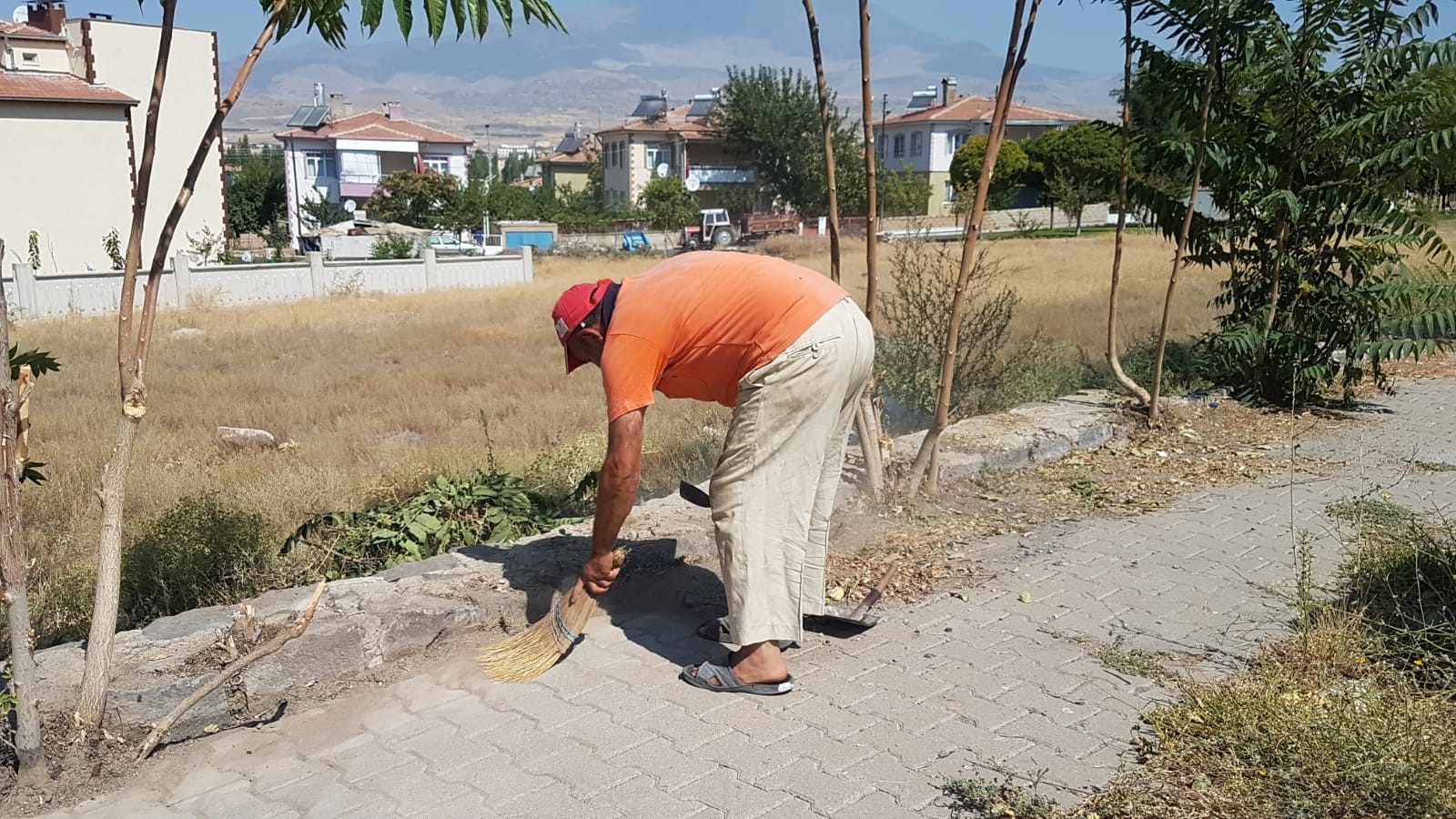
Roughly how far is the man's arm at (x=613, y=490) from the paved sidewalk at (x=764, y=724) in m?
0.44

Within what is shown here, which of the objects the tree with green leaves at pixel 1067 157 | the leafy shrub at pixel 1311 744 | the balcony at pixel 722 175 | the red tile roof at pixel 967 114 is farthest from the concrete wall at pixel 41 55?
the red tile roof at pixel 967 114

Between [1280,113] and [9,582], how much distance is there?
8209 millimetres

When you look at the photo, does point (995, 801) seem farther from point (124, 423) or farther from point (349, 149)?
point (349, 149)

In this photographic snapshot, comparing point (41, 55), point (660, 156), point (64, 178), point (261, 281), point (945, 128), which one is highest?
point (945, 128)

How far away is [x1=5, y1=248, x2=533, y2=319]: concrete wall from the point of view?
23.0m

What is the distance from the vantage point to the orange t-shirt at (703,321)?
357 centimetres

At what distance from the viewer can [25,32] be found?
131 ft

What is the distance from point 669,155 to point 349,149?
20418mm

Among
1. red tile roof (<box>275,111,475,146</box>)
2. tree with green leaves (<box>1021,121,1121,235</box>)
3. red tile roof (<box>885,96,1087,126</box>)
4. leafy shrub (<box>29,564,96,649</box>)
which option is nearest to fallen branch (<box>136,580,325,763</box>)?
leafy shrub (<box>29,564,96,649</box>)

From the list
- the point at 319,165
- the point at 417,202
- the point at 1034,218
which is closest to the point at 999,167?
the point at 1034,218

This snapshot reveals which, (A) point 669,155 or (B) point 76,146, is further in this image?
(A) point 669,155

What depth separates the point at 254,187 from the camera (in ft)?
204

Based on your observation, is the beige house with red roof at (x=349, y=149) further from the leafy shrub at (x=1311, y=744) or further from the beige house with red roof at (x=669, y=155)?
the leafy shrub at (x=1311, y=744)

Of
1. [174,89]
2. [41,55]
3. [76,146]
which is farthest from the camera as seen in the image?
[174,89]
